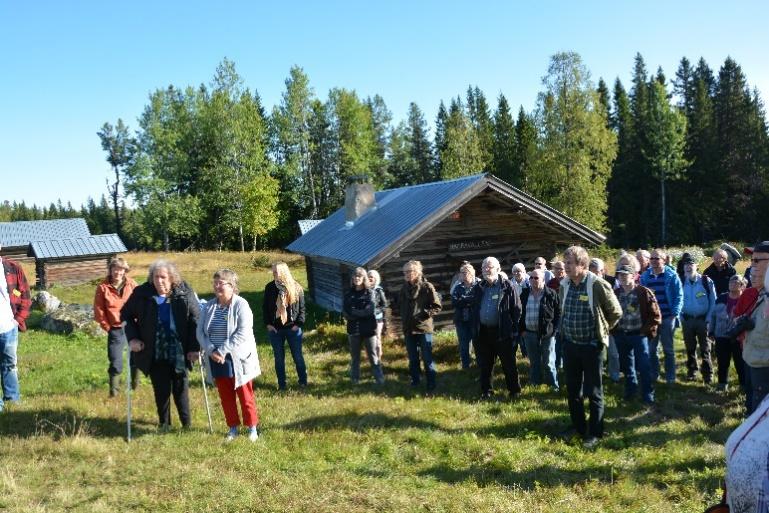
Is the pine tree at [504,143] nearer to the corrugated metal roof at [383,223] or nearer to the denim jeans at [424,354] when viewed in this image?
the corrugated metal roof at [383,223]

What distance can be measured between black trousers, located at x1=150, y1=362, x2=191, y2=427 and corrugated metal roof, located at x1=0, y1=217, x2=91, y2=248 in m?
38.9

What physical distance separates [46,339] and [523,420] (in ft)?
42.5

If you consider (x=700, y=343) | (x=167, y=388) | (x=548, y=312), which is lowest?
(x=700, y=343)

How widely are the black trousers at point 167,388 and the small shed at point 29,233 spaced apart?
38129mm

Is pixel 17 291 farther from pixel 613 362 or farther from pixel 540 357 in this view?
pixel 613 362

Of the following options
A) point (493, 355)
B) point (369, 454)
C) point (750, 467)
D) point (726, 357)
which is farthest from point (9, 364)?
point (726, 357)

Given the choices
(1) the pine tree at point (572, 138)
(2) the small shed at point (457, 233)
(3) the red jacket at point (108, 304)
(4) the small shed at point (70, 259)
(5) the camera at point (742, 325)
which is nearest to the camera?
(5) the camera at point (742, 325)

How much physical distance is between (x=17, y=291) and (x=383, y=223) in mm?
9170

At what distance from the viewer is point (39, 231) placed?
41.7 meters

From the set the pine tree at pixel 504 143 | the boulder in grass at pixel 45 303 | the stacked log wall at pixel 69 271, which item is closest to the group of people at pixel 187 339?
the boulder in grass at pixel 45 303

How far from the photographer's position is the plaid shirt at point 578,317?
20.7 feet

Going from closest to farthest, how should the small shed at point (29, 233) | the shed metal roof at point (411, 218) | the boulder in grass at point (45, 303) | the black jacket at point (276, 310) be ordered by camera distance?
the black jacket at point (276, 310) < the shed metal roof at point (411, 218) < the boulder in grass at point (45, 303) < the small shed at point (29, 233)

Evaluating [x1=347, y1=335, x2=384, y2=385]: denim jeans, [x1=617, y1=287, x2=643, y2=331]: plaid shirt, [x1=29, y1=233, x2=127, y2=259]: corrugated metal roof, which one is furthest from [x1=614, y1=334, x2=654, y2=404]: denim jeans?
[x1=29, y1=233, x2=127, y2=259]: corrugated metal roof

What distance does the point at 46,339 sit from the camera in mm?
14719
